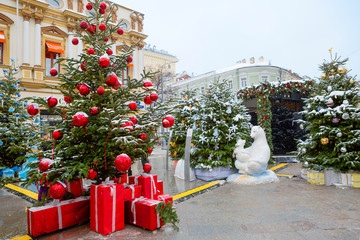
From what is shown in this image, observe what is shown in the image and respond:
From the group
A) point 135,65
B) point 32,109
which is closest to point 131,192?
point 32,109

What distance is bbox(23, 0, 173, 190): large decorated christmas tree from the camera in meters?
3.21

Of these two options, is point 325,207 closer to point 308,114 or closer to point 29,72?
point 308,114

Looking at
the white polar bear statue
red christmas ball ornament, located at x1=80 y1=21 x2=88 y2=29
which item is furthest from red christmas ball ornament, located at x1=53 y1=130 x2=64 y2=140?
the white polar bear statue

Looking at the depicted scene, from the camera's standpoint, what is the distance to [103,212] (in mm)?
3121

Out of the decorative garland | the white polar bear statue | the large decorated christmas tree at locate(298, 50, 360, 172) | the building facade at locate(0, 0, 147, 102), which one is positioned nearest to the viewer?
the large decorated christmas tree at locate(298, 50, 360, 172)

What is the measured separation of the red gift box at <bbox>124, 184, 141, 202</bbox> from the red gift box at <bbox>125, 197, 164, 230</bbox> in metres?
0.09

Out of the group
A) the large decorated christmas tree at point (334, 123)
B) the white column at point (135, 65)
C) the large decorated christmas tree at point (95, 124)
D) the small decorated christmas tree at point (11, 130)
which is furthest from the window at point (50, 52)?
the large decorated christmas tree at point (334, 123)

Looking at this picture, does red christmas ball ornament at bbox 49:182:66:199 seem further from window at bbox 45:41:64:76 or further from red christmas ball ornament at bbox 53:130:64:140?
window at bbox 45:41:64:76

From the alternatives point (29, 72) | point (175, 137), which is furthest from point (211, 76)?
Answer: point (175, 137)

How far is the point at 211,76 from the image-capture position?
33.2 metres

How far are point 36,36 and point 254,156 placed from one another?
50.1ft

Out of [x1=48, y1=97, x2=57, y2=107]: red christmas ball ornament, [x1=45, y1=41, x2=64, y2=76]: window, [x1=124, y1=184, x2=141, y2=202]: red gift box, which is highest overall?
[x1=45, y1=41, x2=64, y2=76]: window

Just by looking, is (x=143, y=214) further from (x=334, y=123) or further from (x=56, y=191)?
(x=334, y=123)

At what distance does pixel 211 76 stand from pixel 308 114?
27.5 metres
